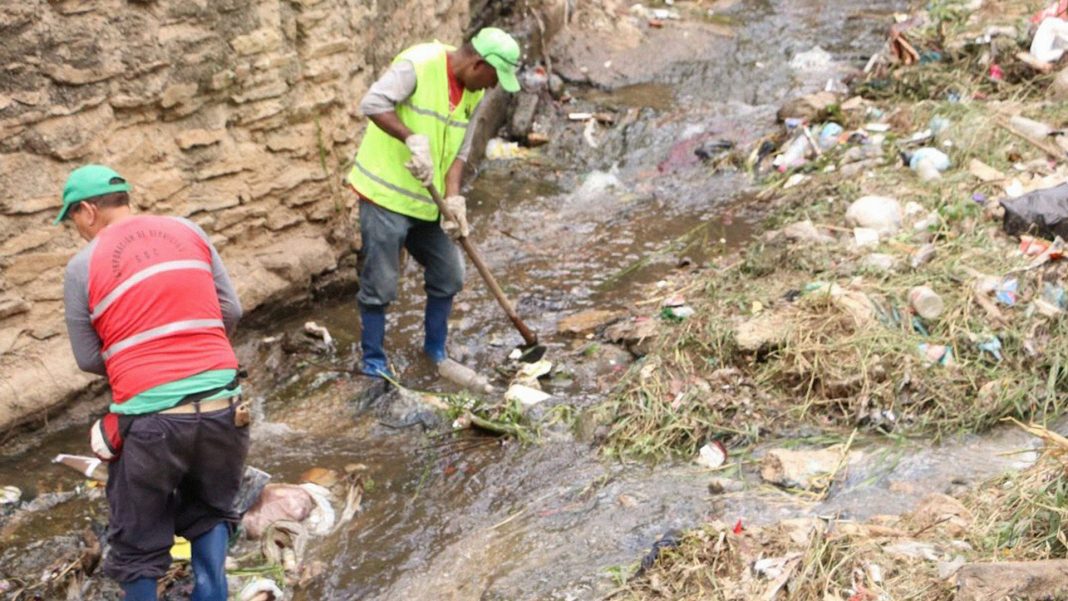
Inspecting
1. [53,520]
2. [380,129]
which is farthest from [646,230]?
[53,520]

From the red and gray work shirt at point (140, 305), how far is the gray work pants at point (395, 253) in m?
1.51

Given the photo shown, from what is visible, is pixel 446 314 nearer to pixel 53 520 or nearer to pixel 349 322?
pixel 349 322

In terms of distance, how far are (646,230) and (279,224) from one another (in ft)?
7.47

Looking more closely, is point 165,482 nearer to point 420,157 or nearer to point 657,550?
point 657,550

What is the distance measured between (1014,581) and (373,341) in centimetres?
294

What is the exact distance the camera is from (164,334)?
2.84 metres

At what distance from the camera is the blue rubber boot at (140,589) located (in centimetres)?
293

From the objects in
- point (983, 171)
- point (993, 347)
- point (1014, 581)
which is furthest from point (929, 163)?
point (1014, 581)

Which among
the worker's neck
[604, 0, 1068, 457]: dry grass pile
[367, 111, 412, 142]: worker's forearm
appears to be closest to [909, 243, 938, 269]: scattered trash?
[604, 0, 1068, 457]: dry grass pile

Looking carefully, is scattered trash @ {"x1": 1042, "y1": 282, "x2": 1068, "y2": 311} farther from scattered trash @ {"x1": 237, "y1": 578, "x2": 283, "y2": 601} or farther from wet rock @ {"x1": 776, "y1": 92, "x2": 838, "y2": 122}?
scattered trash @ {"x1": 237, "y1": 578, "x2": 283, "y2": 601}

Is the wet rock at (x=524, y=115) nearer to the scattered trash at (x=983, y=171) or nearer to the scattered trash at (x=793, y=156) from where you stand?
the scattered trash at (x=793, y=156)

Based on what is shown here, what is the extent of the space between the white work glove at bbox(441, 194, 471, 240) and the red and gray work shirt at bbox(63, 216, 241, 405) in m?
1.55

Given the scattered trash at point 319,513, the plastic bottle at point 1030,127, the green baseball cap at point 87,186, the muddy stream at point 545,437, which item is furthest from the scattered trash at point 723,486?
the plastic bottle at point 1030,127

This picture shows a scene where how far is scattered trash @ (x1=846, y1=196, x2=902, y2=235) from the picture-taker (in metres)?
5.30
